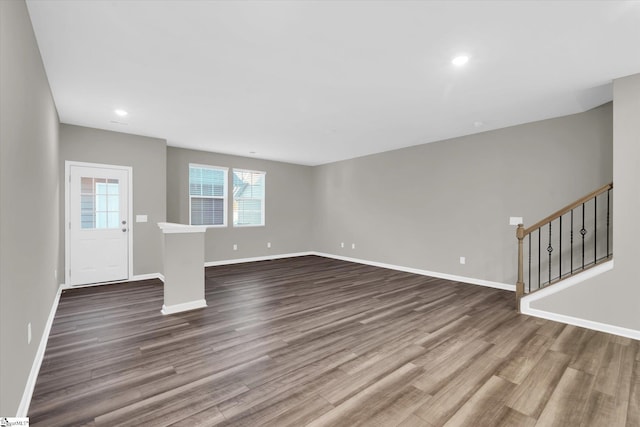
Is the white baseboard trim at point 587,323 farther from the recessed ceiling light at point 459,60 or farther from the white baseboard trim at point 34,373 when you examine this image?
the white baseboard trim at point 34,373

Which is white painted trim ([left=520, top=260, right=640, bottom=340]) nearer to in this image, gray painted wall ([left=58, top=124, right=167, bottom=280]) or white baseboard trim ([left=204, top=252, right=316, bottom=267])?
white baseboard trim ([left=204, top=252, right=316, bottom=267])

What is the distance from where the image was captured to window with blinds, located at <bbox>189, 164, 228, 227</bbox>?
6398 mm

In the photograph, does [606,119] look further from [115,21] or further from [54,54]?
[54,54]

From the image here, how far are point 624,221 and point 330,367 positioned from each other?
3.27 m

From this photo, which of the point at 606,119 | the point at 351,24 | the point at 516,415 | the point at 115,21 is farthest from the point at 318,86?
the point at 606,119

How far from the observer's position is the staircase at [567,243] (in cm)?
356

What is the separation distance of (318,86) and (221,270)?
440cm

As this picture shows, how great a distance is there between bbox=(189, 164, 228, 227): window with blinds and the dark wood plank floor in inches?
111

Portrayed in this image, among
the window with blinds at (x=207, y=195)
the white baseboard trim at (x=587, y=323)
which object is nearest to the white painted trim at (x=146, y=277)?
the window with blinds at (x=207, y=195)

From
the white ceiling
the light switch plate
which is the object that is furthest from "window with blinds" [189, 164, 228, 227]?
the light switch plate

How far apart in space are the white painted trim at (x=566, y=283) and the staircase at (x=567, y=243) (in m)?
0.06

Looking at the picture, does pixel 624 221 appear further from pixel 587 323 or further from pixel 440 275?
pixel 440 275

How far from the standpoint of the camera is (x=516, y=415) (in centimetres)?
174

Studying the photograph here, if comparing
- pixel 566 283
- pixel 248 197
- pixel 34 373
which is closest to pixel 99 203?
pixel 248 197
